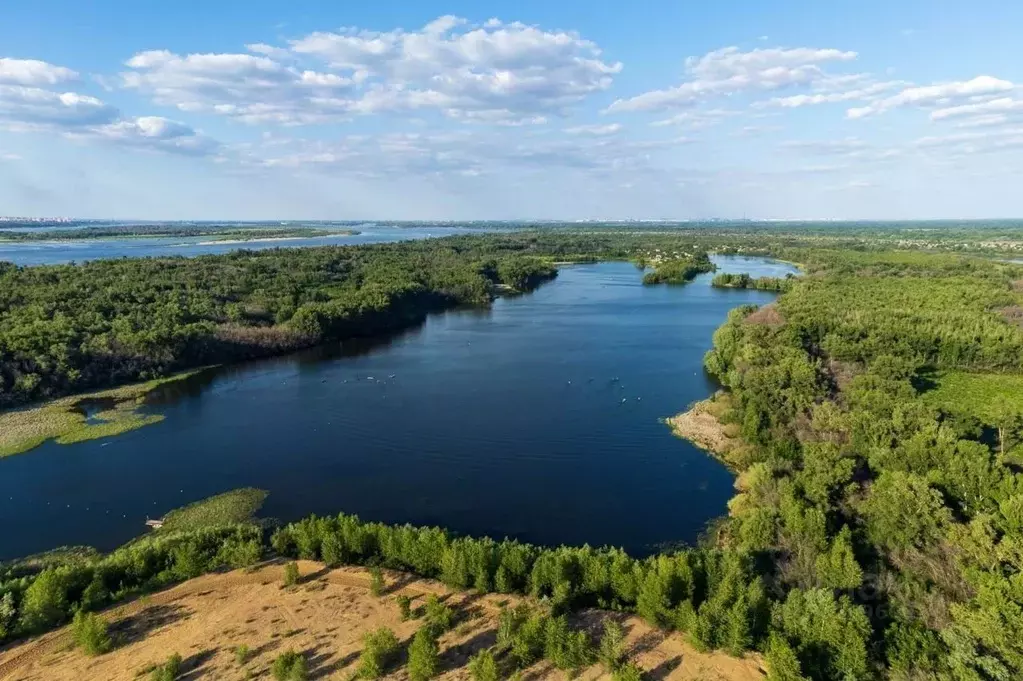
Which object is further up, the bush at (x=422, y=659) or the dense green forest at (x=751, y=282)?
the dense green forest at (x=751, y=282)

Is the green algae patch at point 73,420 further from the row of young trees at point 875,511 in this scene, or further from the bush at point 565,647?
the row of young trees at point 875,511

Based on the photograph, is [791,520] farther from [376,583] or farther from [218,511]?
[218,511]

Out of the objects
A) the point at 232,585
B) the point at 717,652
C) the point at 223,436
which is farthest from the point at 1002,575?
the point at 223,436

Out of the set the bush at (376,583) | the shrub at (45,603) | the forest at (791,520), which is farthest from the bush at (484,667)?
the shrub at (45,603)

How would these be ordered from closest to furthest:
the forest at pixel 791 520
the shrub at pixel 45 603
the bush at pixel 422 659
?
the bush at pixel 422 659, the forest at pixel 791 520, the shrub at pixel 45 603

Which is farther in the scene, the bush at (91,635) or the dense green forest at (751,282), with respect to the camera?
the dense green forest at (751,282)

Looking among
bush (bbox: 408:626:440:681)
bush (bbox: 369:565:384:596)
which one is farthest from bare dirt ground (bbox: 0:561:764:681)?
bush (bbox: 408:626:440:681)

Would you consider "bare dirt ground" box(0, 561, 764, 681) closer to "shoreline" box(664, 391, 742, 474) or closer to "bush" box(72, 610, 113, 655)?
"bush" box(72, 610, 113, 655)
